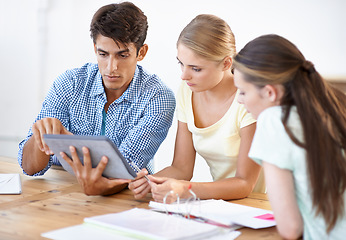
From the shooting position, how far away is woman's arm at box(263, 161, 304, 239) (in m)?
1.16

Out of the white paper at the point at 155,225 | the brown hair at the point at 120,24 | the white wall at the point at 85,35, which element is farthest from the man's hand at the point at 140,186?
the white wall at the point at 85,35

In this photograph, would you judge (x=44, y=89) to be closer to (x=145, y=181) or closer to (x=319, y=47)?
(x=319, y=47)

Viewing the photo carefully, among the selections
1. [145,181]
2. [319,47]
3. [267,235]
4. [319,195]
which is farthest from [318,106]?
[319,47]

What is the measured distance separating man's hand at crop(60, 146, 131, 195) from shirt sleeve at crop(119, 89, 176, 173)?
12.6 inches

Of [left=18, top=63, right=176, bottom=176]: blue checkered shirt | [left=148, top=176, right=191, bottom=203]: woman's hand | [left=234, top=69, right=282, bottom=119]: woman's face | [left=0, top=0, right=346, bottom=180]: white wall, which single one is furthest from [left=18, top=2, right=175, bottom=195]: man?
[left=0, top=0, right=346, bottom=180]: white wall

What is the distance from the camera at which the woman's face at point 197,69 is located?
174 cm

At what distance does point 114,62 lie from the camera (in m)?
1.94

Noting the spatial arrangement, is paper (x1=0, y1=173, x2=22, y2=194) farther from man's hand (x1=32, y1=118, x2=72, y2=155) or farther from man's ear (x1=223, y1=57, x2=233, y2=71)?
man's ear (x1=223, y1=57, x2=233, y2=71)

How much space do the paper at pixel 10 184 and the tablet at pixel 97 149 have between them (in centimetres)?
21

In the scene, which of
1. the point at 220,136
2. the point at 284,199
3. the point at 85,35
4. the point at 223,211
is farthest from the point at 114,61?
the point at 85,35

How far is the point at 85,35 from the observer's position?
420 centimetres

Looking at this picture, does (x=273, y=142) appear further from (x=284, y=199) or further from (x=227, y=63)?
(x=227, y=63)

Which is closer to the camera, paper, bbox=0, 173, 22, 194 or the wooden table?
the wooden table

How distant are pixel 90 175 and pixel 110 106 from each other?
1.90 feet
